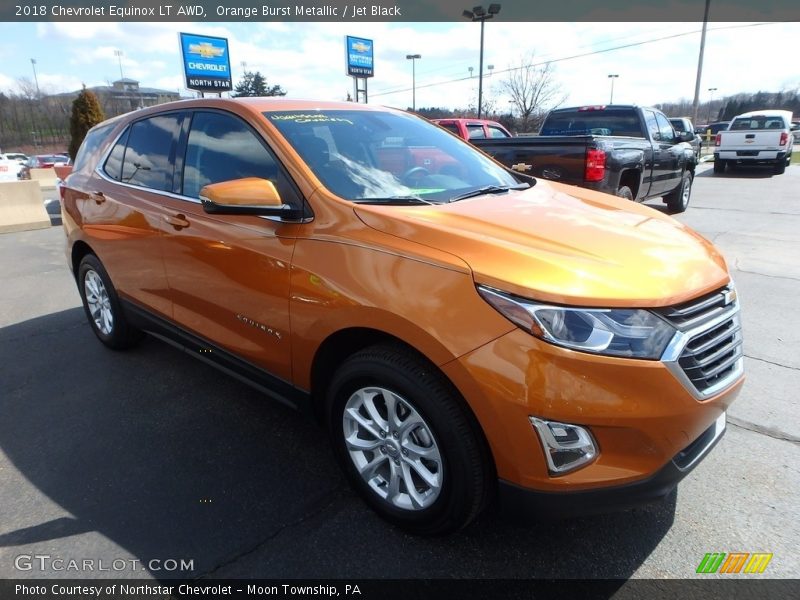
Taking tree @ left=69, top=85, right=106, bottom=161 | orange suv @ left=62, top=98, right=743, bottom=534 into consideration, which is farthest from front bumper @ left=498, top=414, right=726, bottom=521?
tree @ left=69, top=85, right=106, bottom=161

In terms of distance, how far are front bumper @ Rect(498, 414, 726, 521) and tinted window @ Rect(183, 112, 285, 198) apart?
172cm

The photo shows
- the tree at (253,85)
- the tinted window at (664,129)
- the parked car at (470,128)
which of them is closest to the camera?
the tinted window at (664,129)

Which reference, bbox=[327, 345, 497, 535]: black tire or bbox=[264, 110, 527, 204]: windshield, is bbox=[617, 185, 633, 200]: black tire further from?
bbox=[327, 345, 497, 535]: black tire

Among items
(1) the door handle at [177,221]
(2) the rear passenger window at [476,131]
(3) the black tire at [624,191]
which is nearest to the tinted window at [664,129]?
(3) the black tire at [624,191]

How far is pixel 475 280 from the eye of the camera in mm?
1914

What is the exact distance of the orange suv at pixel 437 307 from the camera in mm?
1819

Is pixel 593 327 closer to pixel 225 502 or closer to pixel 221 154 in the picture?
pixel 225 502

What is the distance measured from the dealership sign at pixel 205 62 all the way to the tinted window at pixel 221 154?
21.7 m

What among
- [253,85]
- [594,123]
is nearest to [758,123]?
[594,123]

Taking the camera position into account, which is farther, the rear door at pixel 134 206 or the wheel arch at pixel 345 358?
the rear door at pixel 134 206

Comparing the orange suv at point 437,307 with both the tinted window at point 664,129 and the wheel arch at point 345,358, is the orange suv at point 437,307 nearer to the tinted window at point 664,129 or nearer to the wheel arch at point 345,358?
the wheel arch at point 345,358

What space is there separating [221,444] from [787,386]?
363cm

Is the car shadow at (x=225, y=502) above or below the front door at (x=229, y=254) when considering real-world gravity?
below

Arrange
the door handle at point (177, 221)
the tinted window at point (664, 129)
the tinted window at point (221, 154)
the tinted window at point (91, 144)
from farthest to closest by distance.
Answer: the tinted window at point (664, 129) → the tinted window at point (91, 144) → the door handle at point (177, 221) → the tinted window at point (221, 154)
